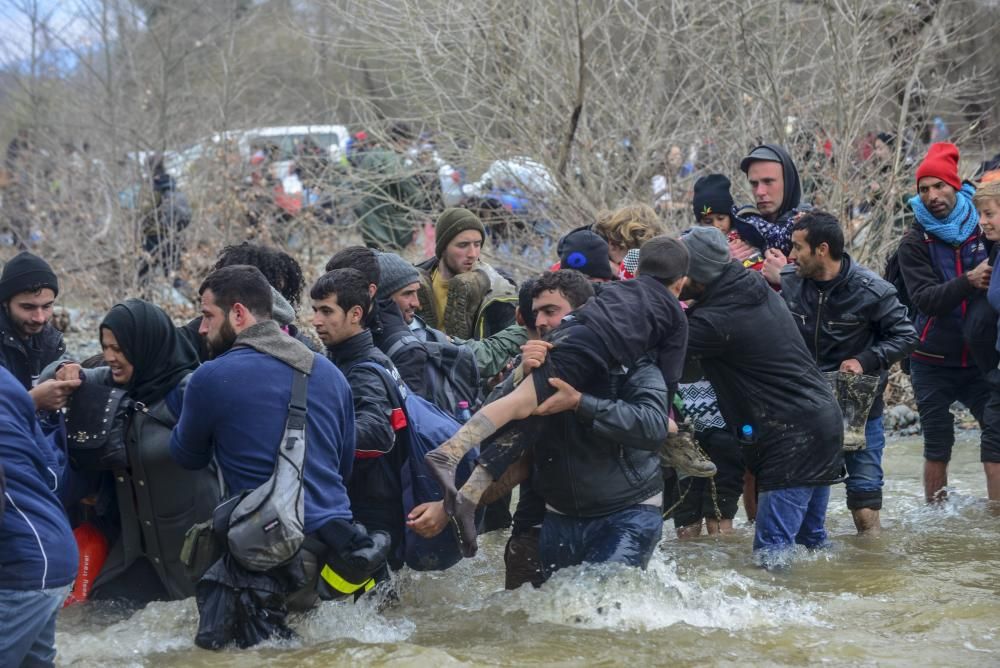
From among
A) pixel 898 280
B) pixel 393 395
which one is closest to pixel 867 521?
pixel 898 280

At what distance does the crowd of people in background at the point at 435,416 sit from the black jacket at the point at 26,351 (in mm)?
15

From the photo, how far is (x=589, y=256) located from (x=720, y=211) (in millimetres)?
1157

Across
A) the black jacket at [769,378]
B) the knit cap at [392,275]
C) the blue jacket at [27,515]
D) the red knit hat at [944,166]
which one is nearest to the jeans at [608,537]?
the black jacket at [769,378]

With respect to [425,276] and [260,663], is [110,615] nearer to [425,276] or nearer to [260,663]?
[260,663]

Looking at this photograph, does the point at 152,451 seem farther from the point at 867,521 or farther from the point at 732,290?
the point at 867,521

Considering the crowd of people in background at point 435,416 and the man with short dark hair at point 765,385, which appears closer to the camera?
the crowd of people in background at point 435,416

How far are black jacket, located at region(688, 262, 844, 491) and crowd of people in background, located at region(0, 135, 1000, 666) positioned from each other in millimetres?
12

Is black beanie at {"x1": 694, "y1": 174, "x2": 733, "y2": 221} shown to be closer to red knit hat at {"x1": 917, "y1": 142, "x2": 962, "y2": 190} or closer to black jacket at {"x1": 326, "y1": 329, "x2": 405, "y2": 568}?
red knit hat at {"x1": 917, "y1": 142, "x2": 962, "y2": 190}

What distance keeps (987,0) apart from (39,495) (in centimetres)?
1327

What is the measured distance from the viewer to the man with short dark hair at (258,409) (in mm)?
4883

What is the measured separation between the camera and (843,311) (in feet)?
22.7

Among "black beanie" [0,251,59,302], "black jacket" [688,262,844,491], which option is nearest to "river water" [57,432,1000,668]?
"black jacket" [688,262,844,491]

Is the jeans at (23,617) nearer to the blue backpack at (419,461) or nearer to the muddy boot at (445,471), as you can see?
the muddy boot at (445,471)

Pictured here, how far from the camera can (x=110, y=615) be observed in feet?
18.7
